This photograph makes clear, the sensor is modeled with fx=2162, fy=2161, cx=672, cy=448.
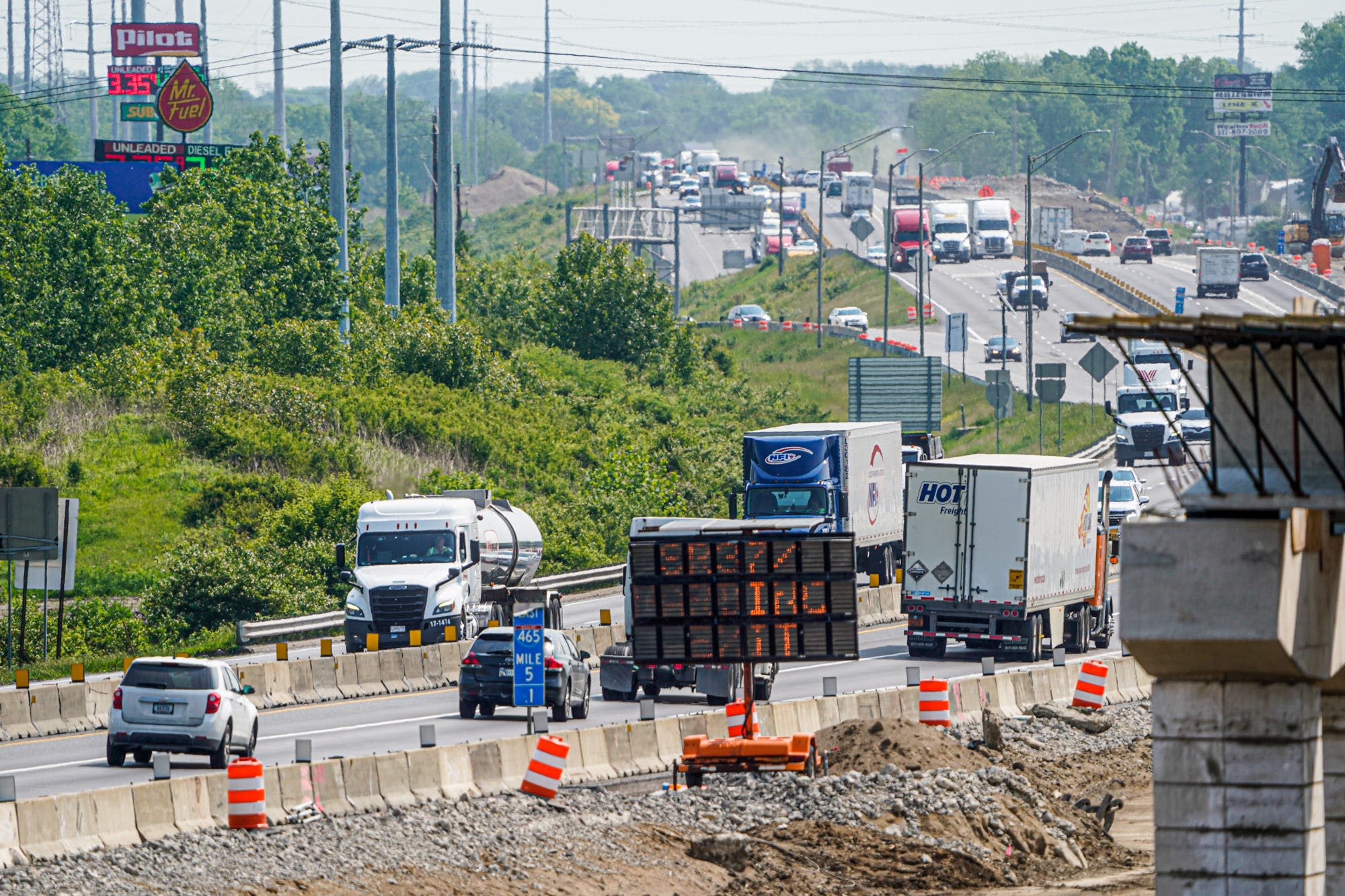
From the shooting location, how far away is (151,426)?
65.8 metres

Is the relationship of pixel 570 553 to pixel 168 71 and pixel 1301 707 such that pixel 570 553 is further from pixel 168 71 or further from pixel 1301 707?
pixel 168 71

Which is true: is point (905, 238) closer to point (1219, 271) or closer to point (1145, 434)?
point (1219, 271)

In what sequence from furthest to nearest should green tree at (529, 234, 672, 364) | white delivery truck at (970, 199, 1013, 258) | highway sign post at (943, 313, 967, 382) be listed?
white delivery truck at (970, 199, 1013, 258)
green tree at (529, 234, 672, 364)
highway sign post at (943, 313, 967, 382)

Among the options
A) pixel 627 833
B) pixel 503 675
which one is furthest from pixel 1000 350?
pixel 627 833

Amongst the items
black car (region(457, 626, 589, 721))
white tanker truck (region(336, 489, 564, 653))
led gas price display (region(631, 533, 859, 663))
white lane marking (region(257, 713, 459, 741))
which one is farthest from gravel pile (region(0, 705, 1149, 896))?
white tanker truck (region(336, 489, 564, 653))

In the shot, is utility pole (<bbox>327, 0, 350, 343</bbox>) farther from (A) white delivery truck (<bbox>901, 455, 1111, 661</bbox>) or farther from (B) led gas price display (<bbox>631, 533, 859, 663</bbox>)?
(B) led gas price display (<bbox>631, 533, 859, 663</bbox>)

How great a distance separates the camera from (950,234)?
134500 mm

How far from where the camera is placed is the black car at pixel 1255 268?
123 m

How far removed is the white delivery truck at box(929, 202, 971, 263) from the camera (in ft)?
440

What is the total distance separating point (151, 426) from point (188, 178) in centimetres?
3016

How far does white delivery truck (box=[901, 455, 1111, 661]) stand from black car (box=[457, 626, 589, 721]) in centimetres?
865

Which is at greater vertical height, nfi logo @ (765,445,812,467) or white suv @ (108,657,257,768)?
nfi logo @ (765,445,812,467)

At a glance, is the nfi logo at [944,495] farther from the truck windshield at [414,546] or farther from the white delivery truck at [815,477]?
the truck windshield at [414,546]

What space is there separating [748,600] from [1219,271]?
89268 mm
